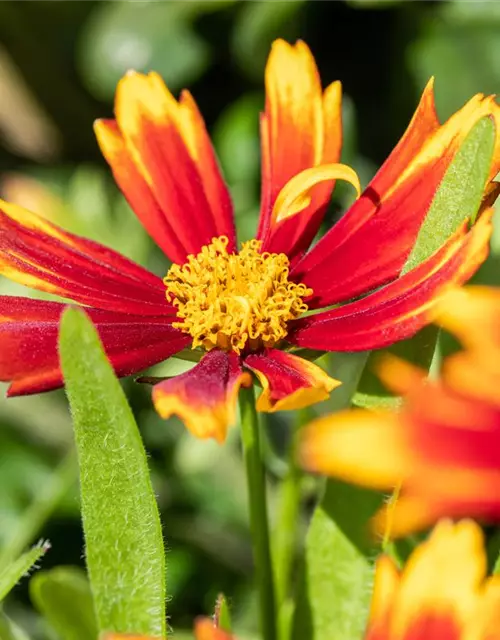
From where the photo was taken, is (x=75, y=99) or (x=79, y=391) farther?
(x=75, y=99)

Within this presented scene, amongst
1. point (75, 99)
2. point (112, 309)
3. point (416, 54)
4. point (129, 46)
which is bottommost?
point (112, 309)

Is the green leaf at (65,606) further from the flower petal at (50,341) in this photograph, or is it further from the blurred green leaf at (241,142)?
the blurred green leaf at (241,142)

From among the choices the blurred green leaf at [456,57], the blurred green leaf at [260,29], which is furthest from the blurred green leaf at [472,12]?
the blurred green leaf at [260,29]

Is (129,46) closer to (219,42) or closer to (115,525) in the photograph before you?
(219,42)

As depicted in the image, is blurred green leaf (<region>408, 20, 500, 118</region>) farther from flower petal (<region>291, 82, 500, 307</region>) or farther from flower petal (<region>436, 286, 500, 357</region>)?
flower petal (<region>436, 286, 500, 357</region>)

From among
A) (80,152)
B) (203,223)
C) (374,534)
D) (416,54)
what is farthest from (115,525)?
(80,152)

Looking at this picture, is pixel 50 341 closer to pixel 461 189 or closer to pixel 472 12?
pixel 461 189
